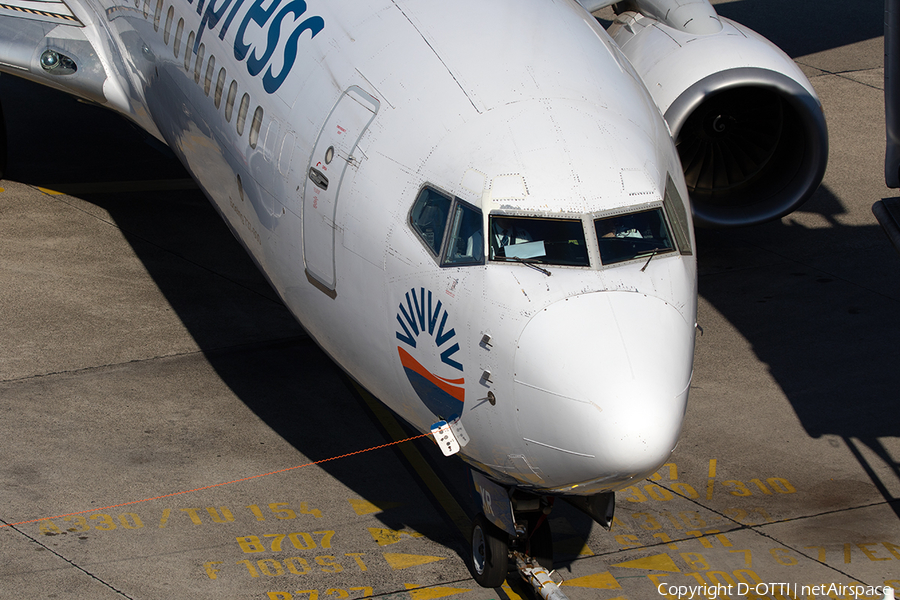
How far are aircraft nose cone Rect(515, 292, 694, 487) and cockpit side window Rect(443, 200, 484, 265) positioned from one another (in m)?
0.61

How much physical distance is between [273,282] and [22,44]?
5.62 metres

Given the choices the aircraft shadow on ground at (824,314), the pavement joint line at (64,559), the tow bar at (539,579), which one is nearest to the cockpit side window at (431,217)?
the tow bar at (539,579)

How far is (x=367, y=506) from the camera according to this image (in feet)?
30.8

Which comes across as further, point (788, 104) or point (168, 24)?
point (788, 104)

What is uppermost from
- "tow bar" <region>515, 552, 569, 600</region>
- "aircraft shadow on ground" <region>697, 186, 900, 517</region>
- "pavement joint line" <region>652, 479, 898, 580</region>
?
"tow bar" <region>515, 552, 569, 600</region>

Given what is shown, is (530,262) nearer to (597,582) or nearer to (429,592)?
(429,592)

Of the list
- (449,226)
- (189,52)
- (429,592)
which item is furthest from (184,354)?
(449,226)

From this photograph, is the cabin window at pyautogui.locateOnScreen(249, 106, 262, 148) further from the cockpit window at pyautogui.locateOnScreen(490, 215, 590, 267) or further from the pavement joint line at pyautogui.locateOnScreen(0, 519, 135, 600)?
the pavement joint line at pyautogui.locateOnScreen(0, 519, 135, 600)

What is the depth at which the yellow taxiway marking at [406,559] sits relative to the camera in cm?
860

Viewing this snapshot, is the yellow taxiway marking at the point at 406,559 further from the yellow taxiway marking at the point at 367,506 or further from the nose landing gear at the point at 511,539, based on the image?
the yellow taxiway marking at the point at 367,506

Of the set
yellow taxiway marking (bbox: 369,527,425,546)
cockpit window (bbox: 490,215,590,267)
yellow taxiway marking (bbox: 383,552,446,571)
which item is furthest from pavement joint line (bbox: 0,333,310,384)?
cockpit window (bbox: 490,215,590,267)

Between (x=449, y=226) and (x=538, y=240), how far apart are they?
0.57 m

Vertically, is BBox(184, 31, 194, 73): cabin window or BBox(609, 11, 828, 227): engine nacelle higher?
BBox(184, 31, 194, 73): cabin window

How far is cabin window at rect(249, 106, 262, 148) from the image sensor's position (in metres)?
8.59
